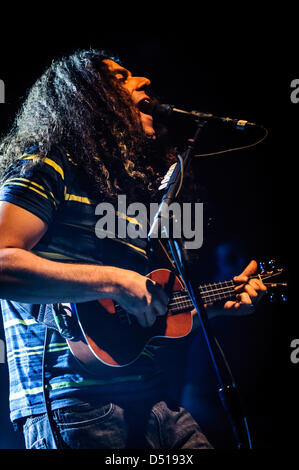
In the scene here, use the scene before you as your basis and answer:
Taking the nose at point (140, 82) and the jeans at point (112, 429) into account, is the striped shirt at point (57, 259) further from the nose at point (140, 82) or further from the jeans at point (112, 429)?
the nose at point (140, 82)

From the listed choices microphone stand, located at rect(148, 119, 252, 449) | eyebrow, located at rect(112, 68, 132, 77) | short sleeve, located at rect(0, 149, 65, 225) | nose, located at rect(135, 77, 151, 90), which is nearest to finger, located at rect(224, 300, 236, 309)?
microphone stand, located at rect(148, 119, 252, 449)

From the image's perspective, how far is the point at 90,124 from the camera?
2.28 metres

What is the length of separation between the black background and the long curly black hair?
1.21 ft

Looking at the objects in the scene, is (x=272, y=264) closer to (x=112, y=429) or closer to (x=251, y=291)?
(x=251, y=291)

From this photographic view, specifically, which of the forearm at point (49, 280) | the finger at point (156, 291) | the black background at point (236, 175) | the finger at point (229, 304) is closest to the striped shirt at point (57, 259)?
the forearm at point (49, 280)

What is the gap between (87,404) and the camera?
59.9 inches

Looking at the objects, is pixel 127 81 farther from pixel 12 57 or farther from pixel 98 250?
pixel 98 250

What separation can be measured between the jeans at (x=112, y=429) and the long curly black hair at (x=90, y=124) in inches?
45.3

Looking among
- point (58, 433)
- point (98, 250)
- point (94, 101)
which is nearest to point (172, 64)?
point (94, 101)

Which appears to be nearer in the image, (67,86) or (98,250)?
(98,250)

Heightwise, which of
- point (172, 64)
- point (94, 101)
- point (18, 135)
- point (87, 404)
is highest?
point (172, 64)

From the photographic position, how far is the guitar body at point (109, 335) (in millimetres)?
1564

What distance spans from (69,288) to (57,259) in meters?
0.27
